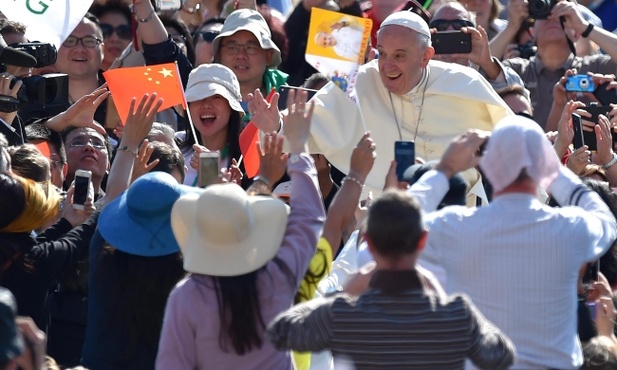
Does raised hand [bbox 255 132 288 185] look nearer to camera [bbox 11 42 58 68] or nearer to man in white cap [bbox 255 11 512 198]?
man in white cap [bbox 255 11 512 198]

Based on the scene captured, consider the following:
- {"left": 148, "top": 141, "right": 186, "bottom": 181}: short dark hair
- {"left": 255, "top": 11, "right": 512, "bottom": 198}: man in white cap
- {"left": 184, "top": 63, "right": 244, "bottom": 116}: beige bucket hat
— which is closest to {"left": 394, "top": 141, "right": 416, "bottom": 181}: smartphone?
{"left": 148, "top": 141, "right": 186, "bottom": 181}: short dark hair

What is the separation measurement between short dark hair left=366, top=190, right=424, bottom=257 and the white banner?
4444mm

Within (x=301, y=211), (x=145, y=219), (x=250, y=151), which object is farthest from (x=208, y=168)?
(x=301, y=211)

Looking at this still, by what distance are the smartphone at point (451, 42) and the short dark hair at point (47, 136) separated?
236cm

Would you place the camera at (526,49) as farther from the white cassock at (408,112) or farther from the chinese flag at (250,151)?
the chinese flag at (250,151)

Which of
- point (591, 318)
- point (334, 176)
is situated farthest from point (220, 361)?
point (334, 176)

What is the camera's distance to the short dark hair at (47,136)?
24.3 ft

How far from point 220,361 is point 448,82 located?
10.7ft

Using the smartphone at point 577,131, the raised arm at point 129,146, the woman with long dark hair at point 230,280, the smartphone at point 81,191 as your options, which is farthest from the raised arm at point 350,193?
the smartphone at point 577,131

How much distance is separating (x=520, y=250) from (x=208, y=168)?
2.27m

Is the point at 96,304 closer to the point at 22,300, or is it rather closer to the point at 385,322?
the point at 22,300

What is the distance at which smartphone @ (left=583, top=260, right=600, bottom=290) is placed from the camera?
5.93m

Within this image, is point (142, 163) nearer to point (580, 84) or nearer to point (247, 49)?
point (247, 49)

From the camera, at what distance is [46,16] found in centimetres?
821
